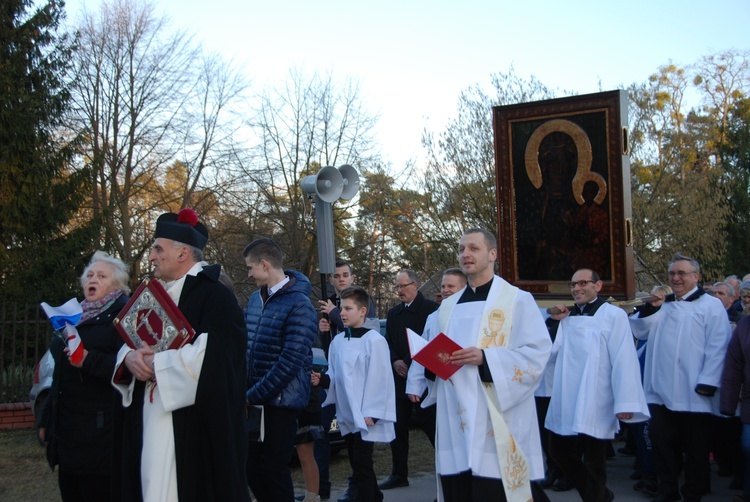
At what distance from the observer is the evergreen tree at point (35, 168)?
17.3 m

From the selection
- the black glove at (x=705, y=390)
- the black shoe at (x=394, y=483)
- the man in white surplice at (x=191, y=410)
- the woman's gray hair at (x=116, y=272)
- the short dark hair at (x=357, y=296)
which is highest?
the woman's gray hair at (x=116, y=272)

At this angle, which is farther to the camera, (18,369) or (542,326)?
(18,369)

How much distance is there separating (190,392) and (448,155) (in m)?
20.7

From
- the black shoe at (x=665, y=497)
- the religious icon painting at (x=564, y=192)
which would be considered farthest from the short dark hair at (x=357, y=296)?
the religious icon painting at (x=564, y=192)

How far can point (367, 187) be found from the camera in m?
28.0

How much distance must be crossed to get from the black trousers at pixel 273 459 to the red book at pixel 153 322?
1.66m

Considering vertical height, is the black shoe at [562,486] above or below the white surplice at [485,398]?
below

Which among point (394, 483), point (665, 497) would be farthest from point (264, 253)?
point (665, 497)

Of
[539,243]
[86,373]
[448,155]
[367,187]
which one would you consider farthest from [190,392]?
[367,187]

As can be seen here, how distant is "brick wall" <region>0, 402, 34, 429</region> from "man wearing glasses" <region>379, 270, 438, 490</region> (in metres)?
6.17

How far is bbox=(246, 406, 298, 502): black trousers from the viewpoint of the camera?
5.48 meters

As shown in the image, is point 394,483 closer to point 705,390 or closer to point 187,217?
point 705,390

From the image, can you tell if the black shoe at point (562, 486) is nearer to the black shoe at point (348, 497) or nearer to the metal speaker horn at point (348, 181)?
the black shoe at point (348, 497)

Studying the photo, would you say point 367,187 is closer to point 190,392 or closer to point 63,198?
point 63,198
